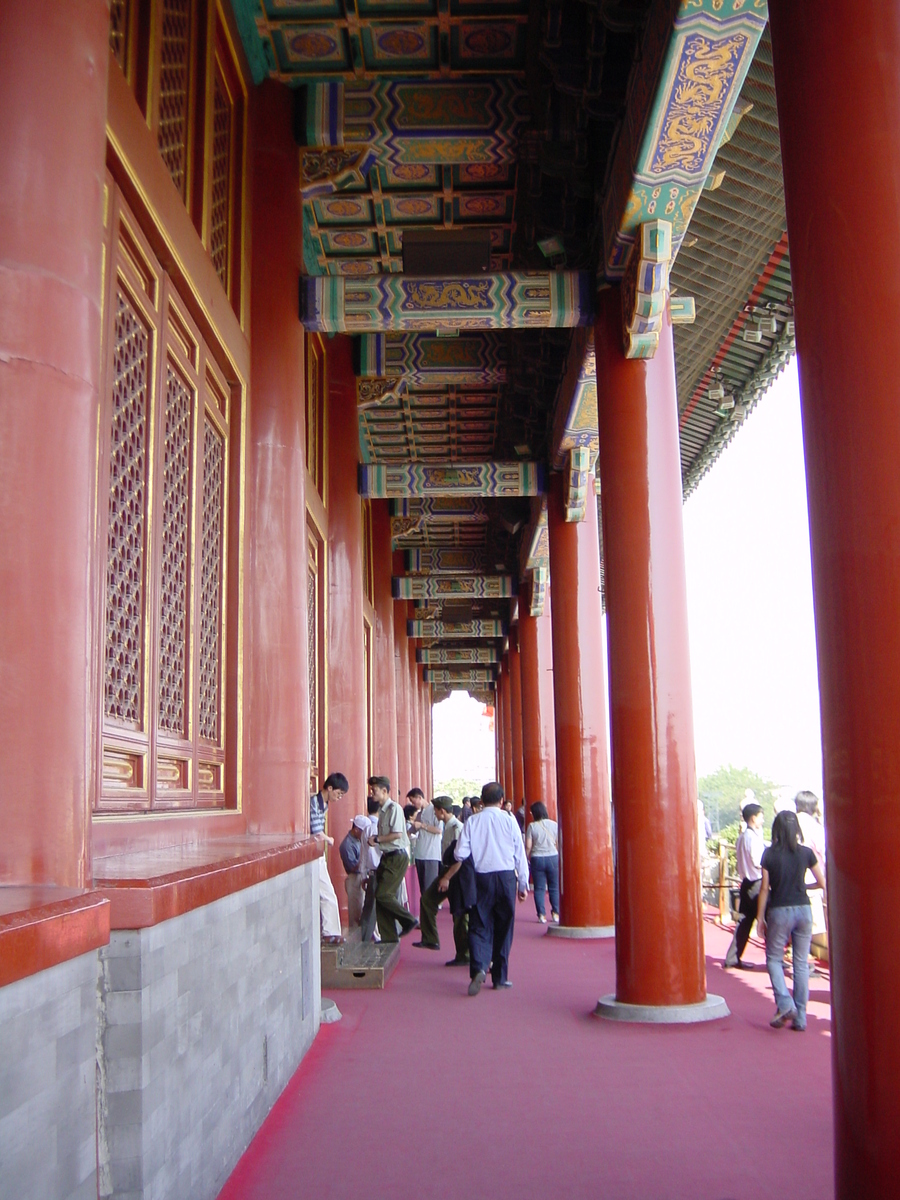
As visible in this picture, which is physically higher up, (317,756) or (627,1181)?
(317,756)

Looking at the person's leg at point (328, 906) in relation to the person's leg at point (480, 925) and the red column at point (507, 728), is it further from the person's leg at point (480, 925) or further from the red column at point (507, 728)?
the red column at point (507, 728)

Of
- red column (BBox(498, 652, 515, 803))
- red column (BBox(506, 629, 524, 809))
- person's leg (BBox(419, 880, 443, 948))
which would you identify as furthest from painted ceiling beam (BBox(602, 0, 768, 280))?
red column (BBox(498, 652, 515, 803))

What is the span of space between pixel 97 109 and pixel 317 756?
314 inches

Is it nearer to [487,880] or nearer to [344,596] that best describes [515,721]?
[344,596]

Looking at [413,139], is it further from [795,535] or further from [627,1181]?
[795,535]

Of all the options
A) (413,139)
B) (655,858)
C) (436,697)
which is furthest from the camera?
(436,697)

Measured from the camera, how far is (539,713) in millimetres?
18453

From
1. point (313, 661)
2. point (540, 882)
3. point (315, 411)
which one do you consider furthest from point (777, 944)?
point (540, 882)

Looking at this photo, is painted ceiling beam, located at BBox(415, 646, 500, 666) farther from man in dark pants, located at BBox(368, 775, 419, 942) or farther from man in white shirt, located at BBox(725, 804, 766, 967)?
man in white shirt, located at BBox(725, 804, 766, 967)

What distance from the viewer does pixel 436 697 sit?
4553cm

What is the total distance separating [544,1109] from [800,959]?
2265 millimetres

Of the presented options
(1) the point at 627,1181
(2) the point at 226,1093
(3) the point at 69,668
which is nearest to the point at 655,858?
(1) the point at 627,1181

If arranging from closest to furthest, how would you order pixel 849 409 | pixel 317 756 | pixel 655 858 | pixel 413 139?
pixel 849 409
pixel 655 858
pixel 413 139
pixel 317 756

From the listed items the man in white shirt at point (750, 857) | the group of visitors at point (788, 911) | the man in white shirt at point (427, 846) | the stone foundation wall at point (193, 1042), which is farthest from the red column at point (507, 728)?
the stone foundation wall at point (193, 1042)
